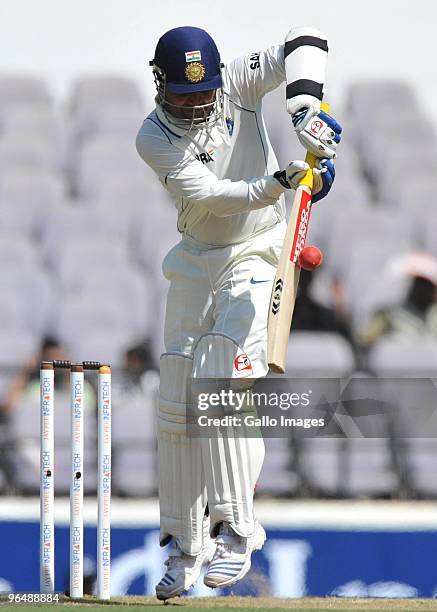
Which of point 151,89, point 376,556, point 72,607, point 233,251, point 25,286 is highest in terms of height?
point 151,89

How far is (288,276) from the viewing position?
324 centimetres

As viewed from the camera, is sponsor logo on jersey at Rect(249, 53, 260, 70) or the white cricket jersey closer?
the white cricket jersey

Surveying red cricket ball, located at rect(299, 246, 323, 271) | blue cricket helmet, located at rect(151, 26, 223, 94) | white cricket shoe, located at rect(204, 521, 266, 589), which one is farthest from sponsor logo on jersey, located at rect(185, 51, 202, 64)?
white cricket shoe, located at rect(204, 521, 266, 589)

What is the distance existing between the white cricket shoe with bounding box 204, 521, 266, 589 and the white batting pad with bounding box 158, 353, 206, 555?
0.14 metres

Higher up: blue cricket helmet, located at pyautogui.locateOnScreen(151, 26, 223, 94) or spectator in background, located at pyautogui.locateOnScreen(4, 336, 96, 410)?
blue cricket helmet, located at pyautogui.locateOnScreen(151, 26, 223, 94)

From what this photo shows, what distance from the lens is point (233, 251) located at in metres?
3.45

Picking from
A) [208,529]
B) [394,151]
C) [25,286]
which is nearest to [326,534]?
[208,529]

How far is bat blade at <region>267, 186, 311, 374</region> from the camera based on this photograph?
320cm

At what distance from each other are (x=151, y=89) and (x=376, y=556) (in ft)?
15.5

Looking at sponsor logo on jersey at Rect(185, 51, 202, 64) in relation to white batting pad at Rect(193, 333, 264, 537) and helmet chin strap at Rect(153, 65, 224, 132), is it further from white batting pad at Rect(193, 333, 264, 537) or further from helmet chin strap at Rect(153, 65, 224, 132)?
white batting pad at Rect(193, 333, 264, 537)

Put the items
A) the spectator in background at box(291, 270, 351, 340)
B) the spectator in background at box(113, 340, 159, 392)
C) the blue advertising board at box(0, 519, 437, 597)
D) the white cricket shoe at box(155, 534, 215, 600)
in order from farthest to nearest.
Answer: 1. the spectator in background at box(291, 270, 351, 340)
2. the spectator in background at box(113, 340, 159, 392)
3. the blue advertising board at box(0, 519, 437, 597)
4. the white cricket shoe at box(155, 534, 215, 600)

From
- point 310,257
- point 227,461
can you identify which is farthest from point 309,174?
point 227,461

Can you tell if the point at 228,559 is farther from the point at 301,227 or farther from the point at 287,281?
the point at 301,227

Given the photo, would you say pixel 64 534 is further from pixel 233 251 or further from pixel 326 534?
pixel 233 251
